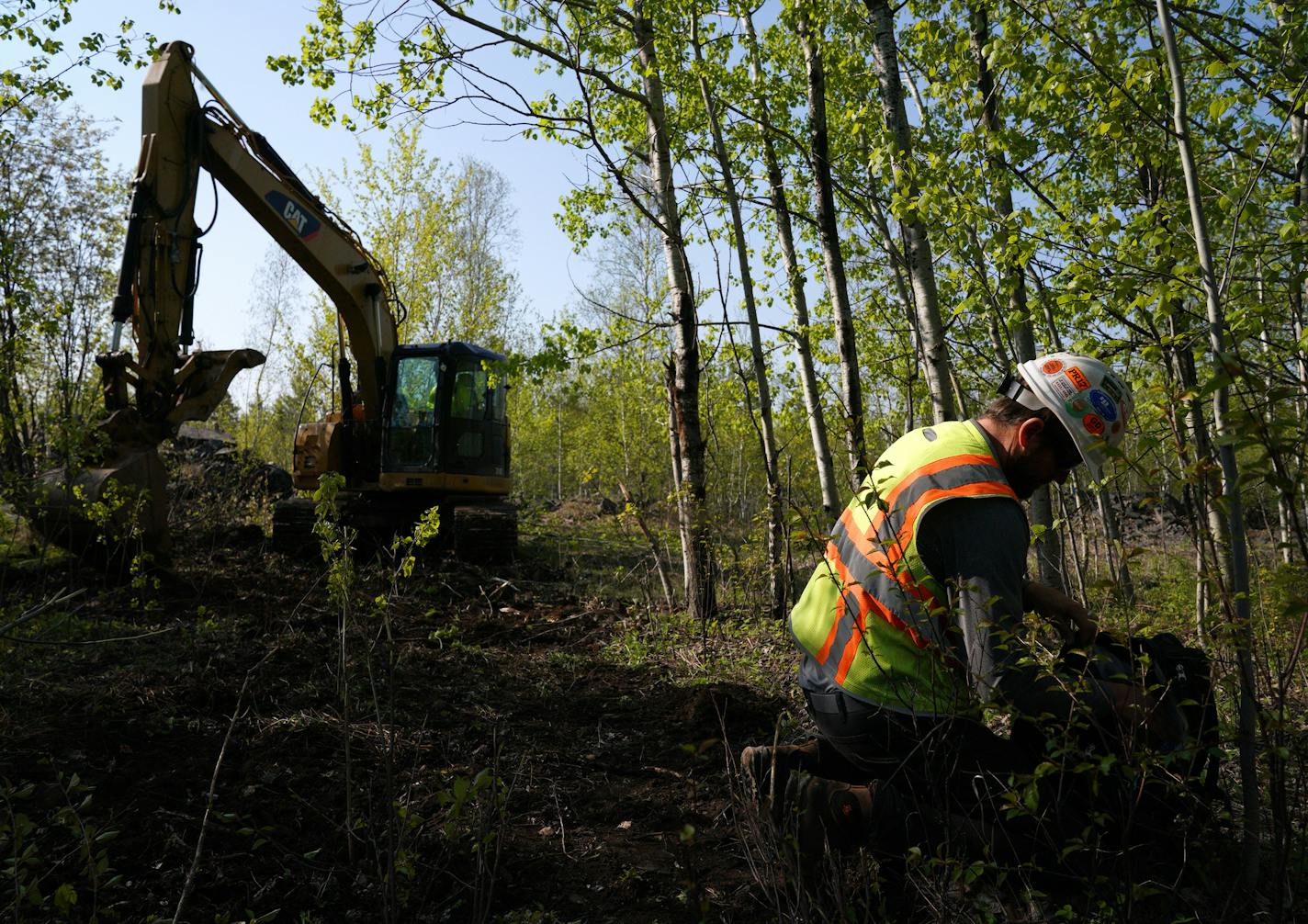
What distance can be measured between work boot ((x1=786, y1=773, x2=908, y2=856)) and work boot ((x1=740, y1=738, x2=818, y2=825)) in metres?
0.10

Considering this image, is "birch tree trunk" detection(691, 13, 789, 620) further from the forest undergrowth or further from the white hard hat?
the white hard hat

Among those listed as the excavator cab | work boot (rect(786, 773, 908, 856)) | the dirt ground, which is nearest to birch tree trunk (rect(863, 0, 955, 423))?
the dirt ground

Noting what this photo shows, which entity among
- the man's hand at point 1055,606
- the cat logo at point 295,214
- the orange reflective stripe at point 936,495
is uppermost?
the cat logo at point 295,214

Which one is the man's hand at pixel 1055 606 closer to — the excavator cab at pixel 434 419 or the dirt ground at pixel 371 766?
the dirt ground at pixel 371 766

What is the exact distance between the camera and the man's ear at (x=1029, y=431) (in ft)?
9.27

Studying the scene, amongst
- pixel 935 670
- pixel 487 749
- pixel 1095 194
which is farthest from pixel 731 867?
pixel 1095 194

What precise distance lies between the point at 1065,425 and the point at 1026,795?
1.13 m

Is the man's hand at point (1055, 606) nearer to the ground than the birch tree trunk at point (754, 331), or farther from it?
nearer to the ground

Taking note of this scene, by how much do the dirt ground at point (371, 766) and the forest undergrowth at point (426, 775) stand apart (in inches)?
0.6

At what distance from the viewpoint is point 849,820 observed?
272 cm

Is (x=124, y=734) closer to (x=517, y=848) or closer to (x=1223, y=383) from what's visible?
(x=517, y=848)

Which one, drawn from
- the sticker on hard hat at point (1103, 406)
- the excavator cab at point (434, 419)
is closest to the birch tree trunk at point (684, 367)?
the excavator cab at point (434, 419)

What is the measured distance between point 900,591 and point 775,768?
75 centimetres

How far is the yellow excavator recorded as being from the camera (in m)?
8.20
